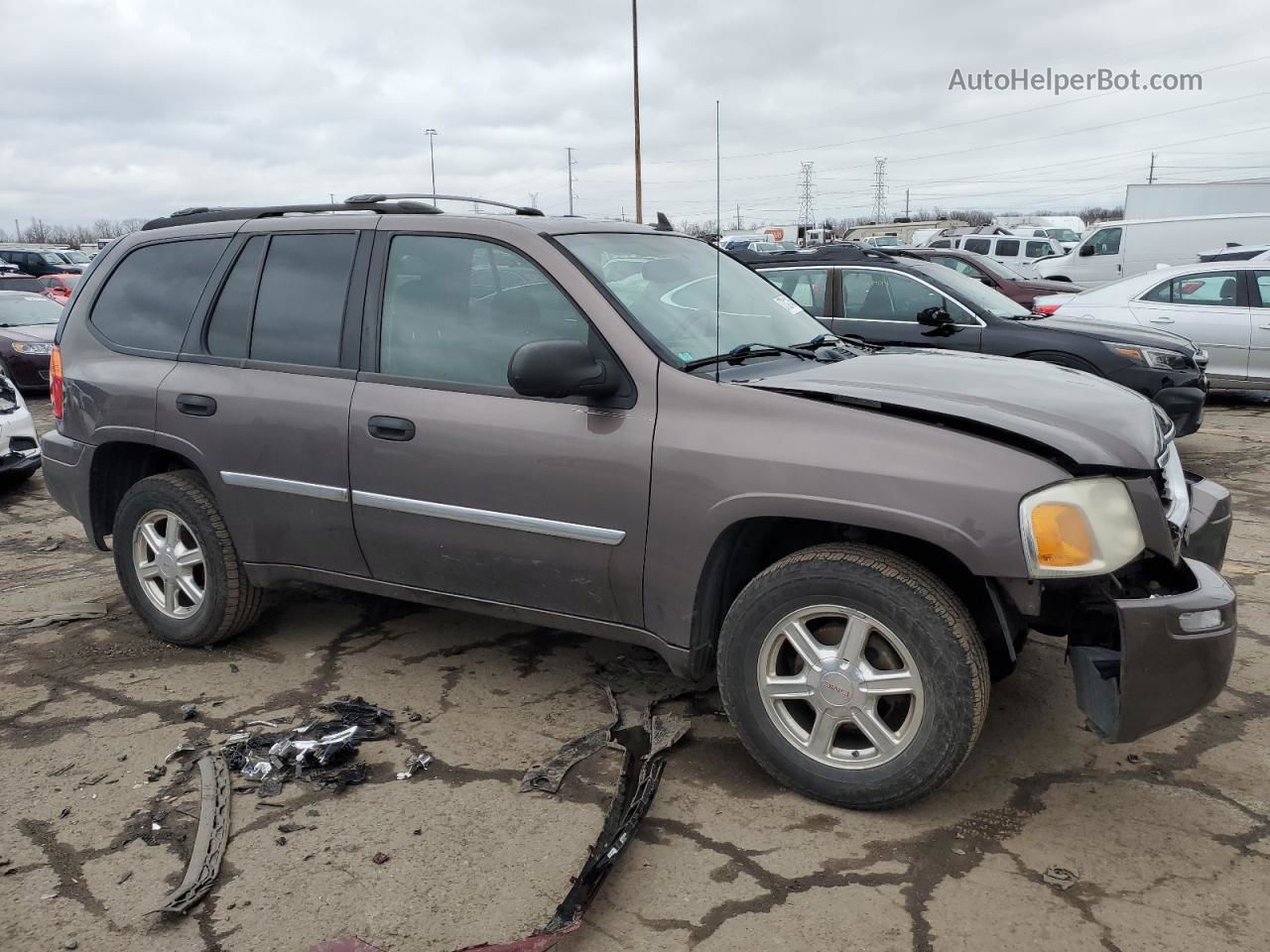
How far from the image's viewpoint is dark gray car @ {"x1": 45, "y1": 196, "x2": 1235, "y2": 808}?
9.23 ft

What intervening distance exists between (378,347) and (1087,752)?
2.80m

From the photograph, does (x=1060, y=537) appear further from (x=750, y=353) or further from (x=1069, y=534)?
(x=750, y=353)

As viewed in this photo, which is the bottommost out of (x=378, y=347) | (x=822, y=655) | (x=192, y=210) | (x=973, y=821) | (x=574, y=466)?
(x=973, y=821)

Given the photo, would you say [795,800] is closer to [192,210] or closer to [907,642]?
[907,642]

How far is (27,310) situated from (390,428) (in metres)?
12.5

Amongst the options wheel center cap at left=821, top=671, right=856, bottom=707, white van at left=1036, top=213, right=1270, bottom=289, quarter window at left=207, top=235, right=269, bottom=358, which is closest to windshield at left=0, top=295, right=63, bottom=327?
quarter window at left=207, top=235, right=269, bottom=358

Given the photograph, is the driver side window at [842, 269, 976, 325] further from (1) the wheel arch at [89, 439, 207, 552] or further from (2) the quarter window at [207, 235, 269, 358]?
(1) the wheel arch at [89, 439, 207, 552]

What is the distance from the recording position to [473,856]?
9.35ft

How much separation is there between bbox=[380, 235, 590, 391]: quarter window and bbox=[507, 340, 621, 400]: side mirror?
0.24 metres

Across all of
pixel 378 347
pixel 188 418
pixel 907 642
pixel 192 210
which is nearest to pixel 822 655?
pixel 907 642

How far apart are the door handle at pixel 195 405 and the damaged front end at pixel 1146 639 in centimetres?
310

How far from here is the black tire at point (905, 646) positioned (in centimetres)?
283


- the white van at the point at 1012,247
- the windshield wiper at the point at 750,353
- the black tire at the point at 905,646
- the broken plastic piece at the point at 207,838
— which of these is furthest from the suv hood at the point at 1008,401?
the white van at the point at 1012,247

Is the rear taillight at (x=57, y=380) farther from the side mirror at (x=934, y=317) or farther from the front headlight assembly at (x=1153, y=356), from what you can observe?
the front headlight assembly at (x=1153, y=356)
